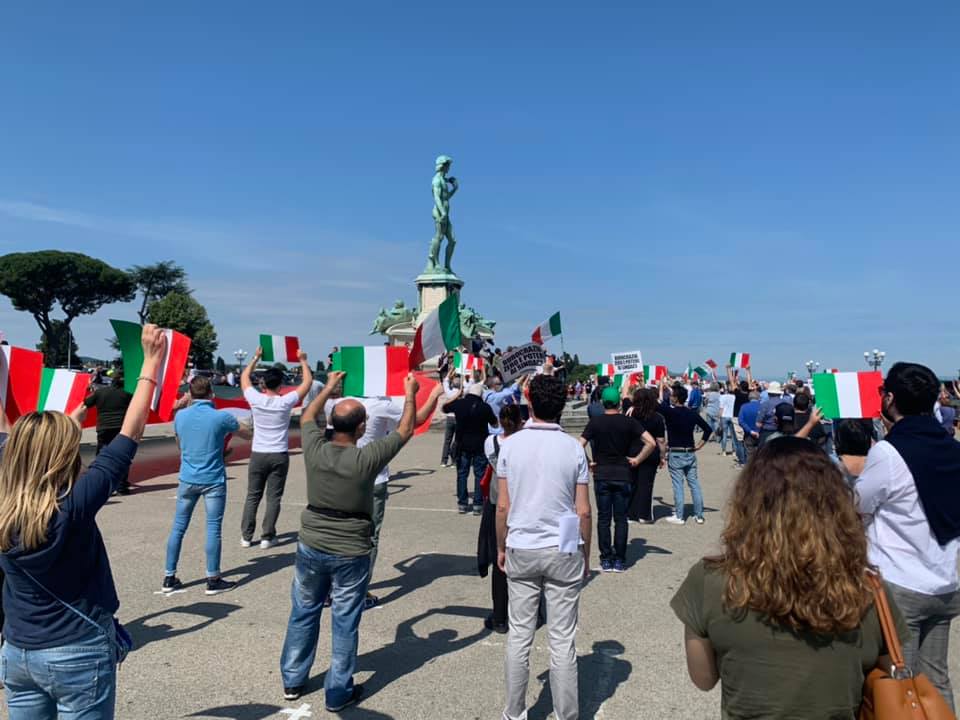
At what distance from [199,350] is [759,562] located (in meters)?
69.9

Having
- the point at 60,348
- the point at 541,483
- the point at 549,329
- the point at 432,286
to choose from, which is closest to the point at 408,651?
the point at 541,483

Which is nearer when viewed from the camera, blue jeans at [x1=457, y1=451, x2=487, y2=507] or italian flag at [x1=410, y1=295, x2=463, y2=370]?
italian flag at [x1=410, y1=295, x2=463, y2=370]

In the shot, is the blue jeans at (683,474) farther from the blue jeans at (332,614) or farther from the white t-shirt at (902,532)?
the white t-shirt at (902,532)

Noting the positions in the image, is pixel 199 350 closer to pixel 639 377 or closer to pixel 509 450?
pixel 639 377

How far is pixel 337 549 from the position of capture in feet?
13.1

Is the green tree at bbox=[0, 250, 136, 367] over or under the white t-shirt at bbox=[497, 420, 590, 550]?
over

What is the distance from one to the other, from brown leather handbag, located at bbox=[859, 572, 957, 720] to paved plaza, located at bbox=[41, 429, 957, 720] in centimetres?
232

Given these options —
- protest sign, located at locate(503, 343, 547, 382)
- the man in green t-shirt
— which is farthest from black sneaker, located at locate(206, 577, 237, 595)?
protest sign, located at locate(503, 343, 547, 382)

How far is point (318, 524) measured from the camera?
13.2ft

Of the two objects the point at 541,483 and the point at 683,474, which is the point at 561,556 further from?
the point at 683,474

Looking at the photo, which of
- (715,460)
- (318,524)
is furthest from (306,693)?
(715,460)

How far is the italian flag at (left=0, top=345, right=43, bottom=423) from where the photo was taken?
4.51m

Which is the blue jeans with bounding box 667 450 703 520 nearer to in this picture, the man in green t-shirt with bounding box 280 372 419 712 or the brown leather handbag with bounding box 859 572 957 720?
the man in green t-shirt with bounding box 280 372 419 712

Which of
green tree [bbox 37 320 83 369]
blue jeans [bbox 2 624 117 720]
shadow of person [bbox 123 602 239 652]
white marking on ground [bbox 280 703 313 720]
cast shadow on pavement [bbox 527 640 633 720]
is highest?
green tree [bbox 37 320 83 369]
